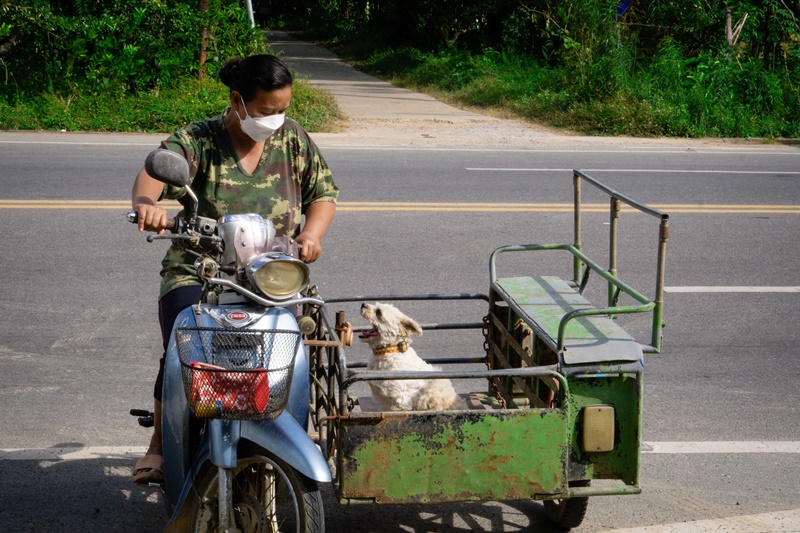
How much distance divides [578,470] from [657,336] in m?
0.55

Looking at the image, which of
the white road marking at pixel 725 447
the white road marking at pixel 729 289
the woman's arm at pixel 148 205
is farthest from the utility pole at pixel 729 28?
the woman's arm at pixel 148 205

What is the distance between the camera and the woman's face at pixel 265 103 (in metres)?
Answer: 3.24

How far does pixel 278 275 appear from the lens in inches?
106

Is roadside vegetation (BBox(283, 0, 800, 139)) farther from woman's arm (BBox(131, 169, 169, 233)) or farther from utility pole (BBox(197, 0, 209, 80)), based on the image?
woman's arm (BBox(131, 169, 169, 233))

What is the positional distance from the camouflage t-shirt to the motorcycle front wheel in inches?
31.0

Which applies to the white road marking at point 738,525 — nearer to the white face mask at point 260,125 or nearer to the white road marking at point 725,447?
the white road marking at point 725,447

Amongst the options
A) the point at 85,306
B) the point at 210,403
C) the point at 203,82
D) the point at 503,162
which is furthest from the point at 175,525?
the point at 203,82

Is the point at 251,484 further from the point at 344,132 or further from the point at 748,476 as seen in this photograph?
the point at 344,132

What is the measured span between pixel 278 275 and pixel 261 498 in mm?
687

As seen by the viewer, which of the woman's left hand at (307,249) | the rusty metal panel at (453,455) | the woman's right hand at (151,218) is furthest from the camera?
the woman's left hand at (307,249)

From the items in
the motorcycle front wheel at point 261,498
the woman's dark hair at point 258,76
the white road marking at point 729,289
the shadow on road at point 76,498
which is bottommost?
the shadow on road at point 76,498

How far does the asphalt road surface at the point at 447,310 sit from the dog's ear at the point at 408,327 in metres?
0.74

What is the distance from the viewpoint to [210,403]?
2492 millimetres

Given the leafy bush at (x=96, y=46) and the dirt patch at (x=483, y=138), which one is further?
the leafy bush at (x=96, y=46)
